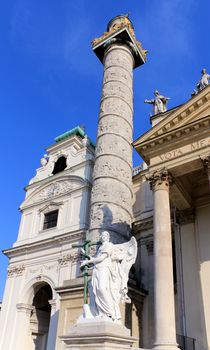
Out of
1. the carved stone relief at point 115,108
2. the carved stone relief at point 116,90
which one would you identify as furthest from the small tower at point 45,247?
the carved stone relief at point 116,90

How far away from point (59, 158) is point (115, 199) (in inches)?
323

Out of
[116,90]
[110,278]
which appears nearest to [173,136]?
[110,278]

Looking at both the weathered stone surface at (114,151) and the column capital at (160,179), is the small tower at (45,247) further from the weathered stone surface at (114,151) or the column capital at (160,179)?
the column capital at (160,179)

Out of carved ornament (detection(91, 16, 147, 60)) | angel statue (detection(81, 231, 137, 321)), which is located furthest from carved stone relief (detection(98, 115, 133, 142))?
angel statue (detection(81, 231, 137, 321))

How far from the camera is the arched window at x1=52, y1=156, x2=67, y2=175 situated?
877 inches

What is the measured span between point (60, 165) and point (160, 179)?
11.1m

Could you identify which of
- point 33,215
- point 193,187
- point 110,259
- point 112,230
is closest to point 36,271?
point 33,215

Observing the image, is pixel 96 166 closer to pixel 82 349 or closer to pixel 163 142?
pixel 163 142

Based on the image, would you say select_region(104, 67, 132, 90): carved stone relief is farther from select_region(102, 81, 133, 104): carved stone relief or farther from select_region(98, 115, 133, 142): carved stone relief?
select_region(98, 115, 133, 142): carved stone relief

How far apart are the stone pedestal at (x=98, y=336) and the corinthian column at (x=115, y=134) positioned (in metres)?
8.10

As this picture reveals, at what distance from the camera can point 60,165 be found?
2248 centimetres

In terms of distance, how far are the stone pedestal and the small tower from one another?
10715mm

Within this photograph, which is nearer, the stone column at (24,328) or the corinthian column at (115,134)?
the corinthian column at (115,134)

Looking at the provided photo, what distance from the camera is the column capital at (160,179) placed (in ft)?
40.6
